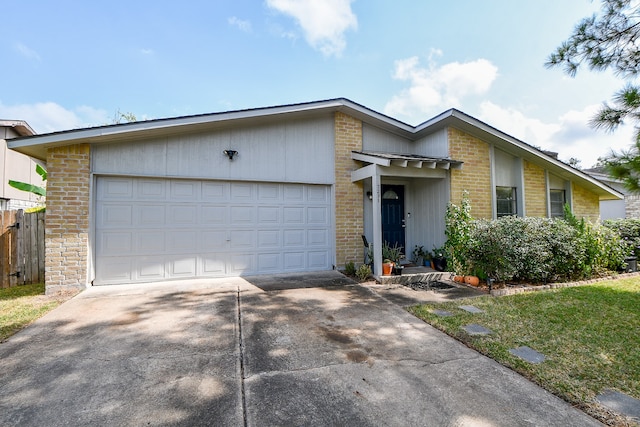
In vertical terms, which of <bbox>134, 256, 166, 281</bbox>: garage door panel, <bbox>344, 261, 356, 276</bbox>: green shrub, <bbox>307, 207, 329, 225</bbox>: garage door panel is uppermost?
<bbox>307, 207, 329, 225</bbox>: garage door panel

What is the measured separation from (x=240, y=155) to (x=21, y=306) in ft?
16.2

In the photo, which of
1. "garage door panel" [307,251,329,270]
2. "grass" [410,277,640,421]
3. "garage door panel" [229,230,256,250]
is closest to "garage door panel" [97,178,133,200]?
"garage door panel" [229,230,256,250]

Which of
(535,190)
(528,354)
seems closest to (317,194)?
(528,354)

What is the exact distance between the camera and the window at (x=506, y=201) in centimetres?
854

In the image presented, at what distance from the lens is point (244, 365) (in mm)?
2943

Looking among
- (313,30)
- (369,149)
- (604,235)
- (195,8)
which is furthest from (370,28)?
(604,235)

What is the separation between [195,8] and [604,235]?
38.8 feet

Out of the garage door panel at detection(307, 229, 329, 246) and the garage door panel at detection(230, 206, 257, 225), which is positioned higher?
the garage door panel at detection(230, 206, 257, 225)

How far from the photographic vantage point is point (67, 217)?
19.1 ft

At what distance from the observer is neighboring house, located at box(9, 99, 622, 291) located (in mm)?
5934

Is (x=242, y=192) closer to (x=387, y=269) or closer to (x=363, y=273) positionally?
(x=363, y=273)

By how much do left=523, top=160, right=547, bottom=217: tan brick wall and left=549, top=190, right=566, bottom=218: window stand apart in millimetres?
681

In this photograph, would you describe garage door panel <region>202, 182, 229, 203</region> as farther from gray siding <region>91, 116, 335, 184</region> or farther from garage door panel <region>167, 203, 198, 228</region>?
garage door panel <region>167, 203, 198, 228</region>

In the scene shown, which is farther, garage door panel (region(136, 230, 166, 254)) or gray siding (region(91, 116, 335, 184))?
garage door panel (region(136, 230, 166, 254))
